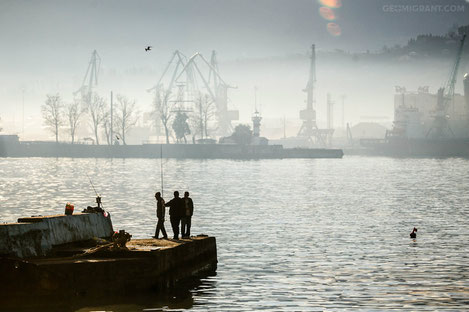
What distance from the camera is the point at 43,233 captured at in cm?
2622

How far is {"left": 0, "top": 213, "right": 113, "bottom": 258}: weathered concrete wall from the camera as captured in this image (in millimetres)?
24547

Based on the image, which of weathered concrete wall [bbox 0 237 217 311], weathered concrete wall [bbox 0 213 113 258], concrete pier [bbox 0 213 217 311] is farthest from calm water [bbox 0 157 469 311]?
weathered concrete wall [bbox 0 213 113 258]

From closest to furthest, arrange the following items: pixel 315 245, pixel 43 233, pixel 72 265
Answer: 1. pixel 72 265
2. pixel 43 233
3. pixel 315 245

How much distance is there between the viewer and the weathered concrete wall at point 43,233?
24547 millimetres

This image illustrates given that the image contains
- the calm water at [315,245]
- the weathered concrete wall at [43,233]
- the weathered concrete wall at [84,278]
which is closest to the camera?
the weathered concrete wall at [84,278]

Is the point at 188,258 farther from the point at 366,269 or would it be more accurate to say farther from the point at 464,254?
the point at 464,254

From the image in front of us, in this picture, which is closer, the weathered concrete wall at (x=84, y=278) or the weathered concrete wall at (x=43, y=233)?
the weathered concrete wall at (x=84, y=278)

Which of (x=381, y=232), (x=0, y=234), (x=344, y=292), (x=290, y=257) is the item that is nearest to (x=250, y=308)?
(x=344, y=292)

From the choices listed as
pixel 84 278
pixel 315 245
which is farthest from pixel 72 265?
pixel 315 245

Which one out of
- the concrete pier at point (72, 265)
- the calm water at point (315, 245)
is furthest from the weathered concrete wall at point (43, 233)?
the calm water at point (315, 245)

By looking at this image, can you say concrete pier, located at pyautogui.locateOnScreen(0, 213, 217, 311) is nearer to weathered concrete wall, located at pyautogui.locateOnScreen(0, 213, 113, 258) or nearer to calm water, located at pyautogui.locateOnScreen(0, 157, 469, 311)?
weathered concrete wall, located at pyautogui.locateOnScreen(0, 213, 113, 258)

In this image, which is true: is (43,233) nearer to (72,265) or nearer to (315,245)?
(72,265)

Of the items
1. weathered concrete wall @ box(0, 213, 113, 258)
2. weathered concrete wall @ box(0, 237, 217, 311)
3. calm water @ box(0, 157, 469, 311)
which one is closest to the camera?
weathered concrete wall @ box(0, 237, 217, 311)

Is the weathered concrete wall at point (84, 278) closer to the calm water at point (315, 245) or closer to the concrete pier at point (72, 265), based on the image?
the concrete pier at point (72, 265)
